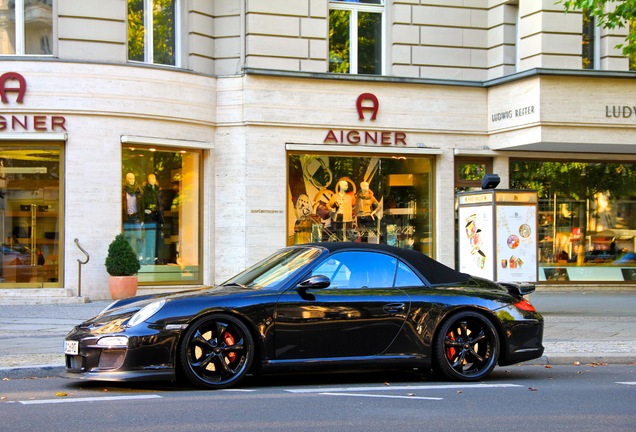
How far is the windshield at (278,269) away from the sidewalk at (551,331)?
7.04 ft

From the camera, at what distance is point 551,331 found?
46.3 ft

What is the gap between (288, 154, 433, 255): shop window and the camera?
21.8 metres

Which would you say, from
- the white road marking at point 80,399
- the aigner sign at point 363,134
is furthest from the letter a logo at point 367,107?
the white road marking at point 80,399

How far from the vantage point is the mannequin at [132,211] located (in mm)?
20188

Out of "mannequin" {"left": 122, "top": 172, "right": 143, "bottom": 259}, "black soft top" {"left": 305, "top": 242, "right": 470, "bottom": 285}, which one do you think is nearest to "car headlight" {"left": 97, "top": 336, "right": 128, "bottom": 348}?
"black soft top" {"left": 305, "top": 242, "right": 470, "bottom": 285}

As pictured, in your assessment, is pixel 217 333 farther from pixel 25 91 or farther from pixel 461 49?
pixel 461 49

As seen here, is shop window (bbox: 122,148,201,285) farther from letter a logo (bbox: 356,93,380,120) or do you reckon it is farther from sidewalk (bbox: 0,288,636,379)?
letter a logo (bbox: 356,93,380,120)

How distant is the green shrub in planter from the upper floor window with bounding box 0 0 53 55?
406 cm

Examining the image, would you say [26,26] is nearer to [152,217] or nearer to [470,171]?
[152,217]

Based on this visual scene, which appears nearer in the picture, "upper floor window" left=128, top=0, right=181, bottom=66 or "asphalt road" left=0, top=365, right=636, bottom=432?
"asphalt road" left=0, top=365, right=636, bottom=432

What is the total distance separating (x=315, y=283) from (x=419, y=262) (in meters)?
1.37

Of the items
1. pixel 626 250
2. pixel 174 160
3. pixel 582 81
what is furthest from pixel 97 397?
pixel 626 250

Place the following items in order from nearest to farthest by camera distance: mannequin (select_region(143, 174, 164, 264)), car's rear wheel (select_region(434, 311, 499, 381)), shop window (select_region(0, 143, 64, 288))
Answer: car's rear wheel (select_region(434, 311, 499, 381)) < shop window (select_region(0, 143, 64, 288)) < mannequin (select_region(143, 174, 164, 264))

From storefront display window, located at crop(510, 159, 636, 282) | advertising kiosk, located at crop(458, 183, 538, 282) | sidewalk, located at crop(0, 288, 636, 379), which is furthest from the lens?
storefront display window, located at crop(510, 159, 636, 282)
